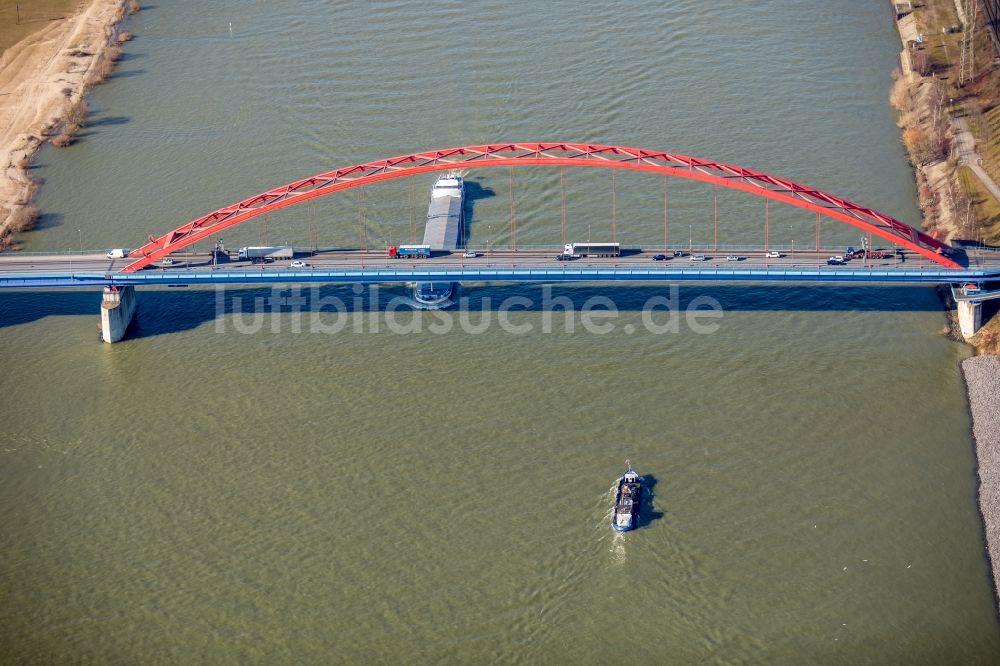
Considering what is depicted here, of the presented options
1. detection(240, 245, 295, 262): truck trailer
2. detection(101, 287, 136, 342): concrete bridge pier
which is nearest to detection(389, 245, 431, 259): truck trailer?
detection(240, 245, 295, 262): truck trailer

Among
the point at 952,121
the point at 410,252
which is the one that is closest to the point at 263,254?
the point at 410,252

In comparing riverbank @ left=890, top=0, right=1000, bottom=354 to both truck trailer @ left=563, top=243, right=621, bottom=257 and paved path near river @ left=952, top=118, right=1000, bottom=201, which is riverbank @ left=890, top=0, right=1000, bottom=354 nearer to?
paved path near river @ left=952, top=118, right=1000, bottom=201

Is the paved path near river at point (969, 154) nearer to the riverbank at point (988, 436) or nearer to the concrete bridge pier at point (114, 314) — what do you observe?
the riverbank at point (988, 436)

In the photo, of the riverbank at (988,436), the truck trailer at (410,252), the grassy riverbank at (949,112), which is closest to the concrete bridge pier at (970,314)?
the riverbank at (988,436)

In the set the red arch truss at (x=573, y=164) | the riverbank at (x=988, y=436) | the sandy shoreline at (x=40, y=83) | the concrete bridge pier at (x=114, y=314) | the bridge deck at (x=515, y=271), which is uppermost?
the sandy shoreline at (x=40, y=83)

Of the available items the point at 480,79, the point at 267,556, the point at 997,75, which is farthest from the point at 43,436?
the point at 997,75

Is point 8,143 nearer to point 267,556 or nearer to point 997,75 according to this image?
point 267,556

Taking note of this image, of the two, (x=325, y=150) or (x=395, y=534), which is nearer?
(x=395, y=534)

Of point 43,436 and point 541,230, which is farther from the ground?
point 541,230
